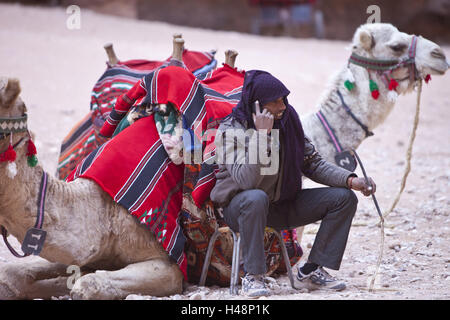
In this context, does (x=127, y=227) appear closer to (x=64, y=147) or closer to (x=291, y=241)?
(x=291, y=241)

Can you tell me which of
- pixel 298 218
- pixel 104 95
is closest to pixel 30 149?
pixel 298 218

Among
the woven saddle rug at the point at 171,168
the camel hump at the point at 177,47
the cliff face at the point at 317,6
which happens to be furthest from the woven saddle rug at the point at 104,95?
the cliff face at the point at 317,6

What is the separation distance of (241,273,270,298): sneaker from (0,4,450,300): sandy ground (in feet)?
0.45

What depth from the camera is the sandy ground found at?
4.66 m

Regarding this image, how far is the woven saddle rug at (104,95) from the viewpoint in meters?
5.57

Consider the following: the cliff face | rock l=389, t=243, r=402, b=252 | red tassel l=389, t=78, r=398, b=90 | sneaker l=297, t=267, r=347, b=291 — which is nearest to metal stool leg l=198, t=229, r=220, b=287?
sneaker l=297, t=267, r=347, b=291

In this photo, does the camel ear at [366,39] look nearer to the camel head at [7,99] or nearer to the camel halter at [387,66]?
the camel halter at [387,66]

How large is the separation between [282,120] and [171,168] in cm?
75

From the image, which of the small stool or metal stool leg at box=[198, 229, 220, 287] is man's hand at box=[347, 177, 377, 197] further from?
metal stool leg at box=[198, 229, 220, 287]

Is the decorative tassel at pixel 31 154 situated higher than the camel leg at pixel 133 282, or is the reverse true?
the decorative tassel at pixel 31 154

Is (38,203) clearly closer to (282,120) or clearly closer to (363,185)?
(282,120)

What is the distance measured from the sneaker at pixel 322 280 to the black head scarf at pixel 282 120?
47cm

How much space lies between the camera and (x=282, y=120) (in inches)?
154

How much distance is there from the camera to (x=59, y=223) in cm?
364
